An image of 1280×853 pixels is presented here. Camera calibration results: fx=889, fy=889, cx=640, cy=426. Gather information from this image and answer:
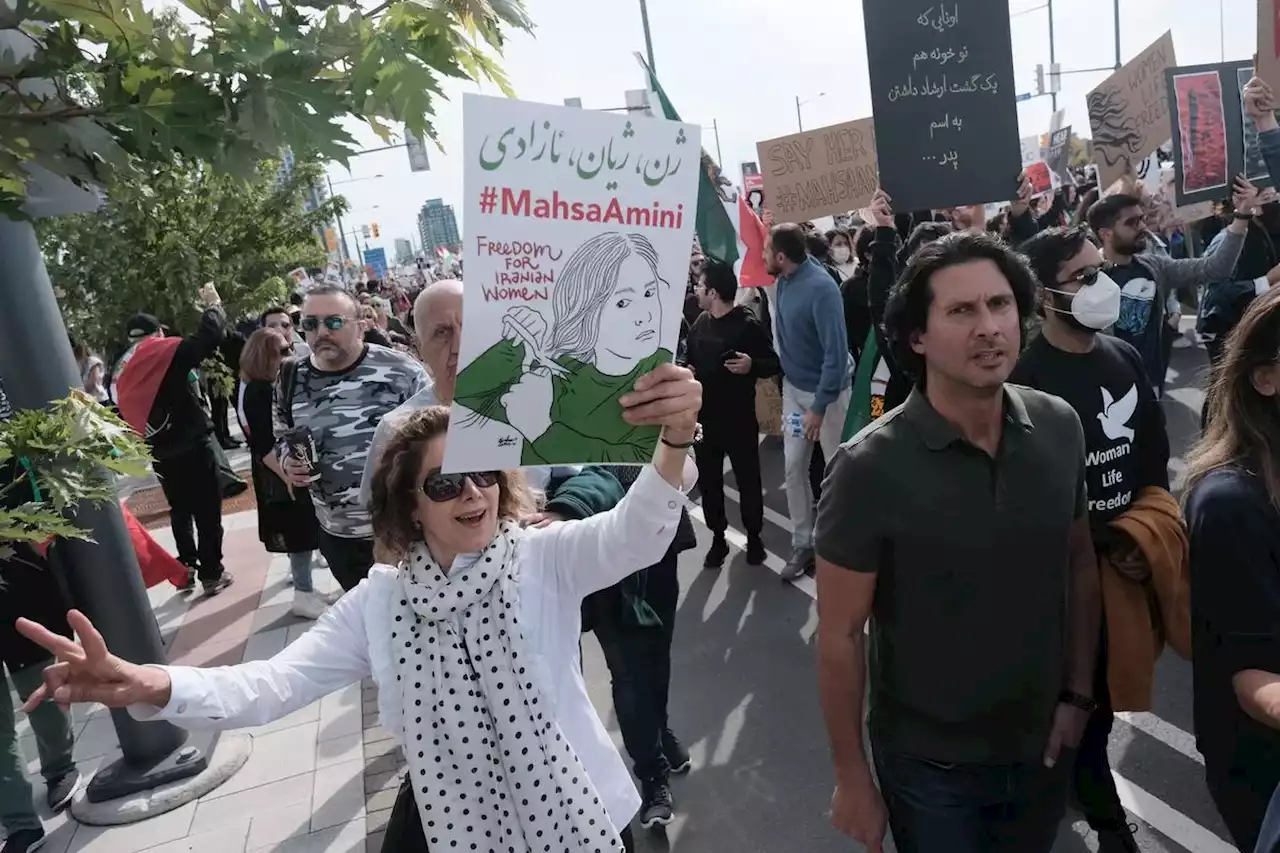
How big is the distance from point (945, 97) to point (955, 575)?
95.0 inches

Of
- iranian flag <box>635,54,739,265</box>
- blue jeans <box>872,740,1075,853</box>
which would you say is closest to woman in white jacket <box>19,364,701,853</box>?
blue jeans <box>872,740,1075,853</box>

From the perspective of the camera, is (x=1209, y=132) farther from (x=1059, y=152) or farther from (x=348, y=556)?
(x=1059, y=152)

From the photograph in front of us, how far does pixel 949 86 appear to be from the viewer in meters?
3.63

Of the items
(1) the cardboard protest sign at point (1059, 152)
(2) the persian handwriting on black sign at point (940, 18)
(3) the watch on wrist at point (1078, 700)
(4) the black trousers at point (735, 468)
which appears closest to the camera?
(3) the watch on wrist at point (1078, 700)

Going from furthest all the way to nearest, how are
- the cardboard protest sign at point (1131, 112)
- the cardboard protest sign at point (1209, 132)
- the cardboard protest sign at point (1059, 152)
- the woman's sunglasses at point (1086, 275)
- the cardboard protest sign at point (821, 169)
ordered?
the cardboard protest sign at point (1059, 152) → the cardboard protest sign at point (821, 169) → the cardboard protest sign at point (1131, 112) → the cardboard protest sign at point (1209, 132) → the woman's sunglasses at point (1086, 275)

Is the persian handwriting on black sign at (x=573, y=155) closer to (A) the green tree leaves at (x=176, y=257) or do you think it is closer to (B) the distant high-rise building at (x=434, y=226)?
(A) the green tree leaves at (x=176, y=257)

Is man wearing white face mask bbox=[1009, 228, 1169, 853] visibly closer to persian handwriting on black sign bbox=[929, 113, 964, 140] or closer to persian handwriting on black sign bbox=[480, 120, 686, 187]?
persian handwriting on black sign bbox=[929, 113, 964, 140]

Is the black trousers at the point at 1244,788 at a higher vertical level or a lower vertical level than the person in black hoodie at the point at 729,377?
lower

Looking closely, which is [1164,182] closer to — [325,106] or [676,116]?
[676,116]

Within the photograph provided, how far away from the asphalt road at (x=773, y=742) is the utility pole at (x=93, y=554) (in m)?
1.98

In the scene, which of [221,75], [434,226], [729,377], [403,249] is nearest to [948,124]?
[729,377]

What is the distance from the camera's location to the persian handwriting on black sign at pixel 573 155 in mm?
1382

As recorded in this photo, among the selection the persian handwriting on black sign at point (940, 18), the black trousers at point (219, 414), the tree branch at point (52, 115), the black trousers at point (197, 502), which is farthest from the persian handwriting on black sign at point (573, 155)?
the black trousers at point (219, 414)

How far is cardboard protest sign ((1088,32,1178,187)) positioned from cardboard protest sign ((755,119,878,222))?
1.71 metres
